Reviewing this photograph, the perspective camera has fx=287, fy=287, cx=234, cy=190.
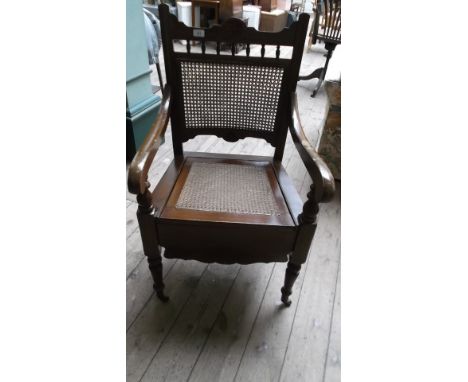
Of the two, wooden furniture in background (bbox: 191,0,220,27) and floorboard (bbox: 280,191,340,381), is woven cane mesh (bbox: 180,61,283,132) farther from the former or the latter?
wooden furniture in background (bbox: 191,0,220,27)

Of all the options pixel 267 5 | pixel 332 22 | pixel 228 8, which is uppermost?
pixel 267 5

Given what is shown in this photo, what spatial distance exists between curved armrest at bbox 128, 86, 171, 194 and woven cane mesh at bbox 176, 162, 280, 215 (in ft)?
0.67

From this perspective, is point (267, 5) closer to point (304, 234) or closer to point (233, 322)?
point (304, 234)

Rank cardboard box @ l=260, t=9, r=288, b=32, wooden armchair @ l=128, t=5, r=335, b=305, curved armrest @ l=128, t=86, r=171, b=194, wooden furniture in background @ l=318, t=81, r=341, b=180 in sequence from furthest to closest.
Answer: cardboard box @ l=260, t=9, r=288, b=32, wooden furniture in background @ l=318, t=81, r=341, b=180, wooden armchair @ l=128, t=5, r=335, b=305, curved armrest @ l=128, t=86, r=171, b=194

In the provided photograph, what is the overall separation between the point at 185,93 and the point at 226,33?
0.27m

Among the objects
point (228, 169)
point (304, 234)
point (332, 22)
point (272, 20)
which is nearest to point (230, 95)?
point (228, 169)

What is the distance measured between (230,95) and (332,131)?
91 centimetres

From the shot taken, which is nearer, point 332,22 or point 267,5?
point 332,22

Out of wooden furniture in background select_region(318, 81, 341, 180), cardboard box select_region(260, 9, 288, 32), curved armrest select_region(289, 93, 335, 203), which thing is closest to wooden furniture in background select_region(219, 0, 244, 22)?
cardboard box select_region(260, 9, 288, 32)

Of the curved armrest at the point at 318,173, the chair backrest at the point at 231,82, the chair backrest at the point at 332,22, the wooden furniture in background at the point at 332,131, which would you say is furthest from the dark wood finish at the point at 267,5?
the curved armrest at the point at 318,173

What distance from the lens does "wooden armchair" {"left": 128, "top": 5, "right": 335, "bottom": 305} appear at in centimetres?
92

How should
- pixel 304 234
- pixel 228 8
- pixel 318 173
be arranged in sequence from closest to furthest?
1. pixel 318 173
2. pixel 304 234
3. pixel 228 8

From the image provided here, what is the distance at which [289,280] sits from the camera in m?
1.09

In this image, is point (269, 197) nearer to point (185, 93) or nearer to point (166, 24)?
point (185, 93)
